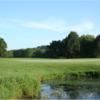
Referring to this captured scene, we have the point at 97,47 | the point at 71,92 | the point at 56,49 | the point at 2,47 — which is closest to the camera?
the point at 71,92

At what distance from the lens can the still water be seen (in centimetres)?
3250

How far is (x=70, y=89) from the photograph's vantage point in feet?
128

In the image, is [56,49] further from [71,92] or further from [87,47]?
[71,92]

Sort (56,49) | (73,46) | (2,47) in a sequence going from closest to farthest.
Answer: (73,46) < (56,49) < (2,47)

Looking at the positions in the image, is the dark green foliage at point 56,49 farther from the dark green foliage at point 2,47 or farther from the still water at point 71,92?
the still water at point 71,92

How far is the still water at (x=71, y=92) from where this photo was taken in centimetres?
3250

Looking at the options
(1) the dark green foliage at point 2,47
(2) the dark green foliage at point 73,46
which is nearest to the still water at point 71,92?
(2) the dark green foliage at point 73,46

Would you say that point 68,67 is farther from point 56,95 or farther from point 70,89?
point 56,95

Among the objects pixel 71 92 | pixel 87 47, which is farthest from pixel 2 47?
pixel 71 92

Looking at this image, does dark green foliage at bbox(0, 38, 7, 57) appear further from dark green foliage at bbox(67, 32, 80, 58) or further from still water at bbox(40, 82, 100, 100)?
still water at bbox(40, 82, 100, 100)

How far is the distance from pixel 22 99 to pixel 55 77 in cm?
2130

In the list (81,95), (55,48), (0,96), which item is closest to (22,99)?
(0,96)

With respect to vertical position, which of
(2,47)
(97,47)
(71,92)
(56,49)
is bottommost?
(71,92)

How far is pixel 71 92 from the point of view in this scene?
1439 inches
